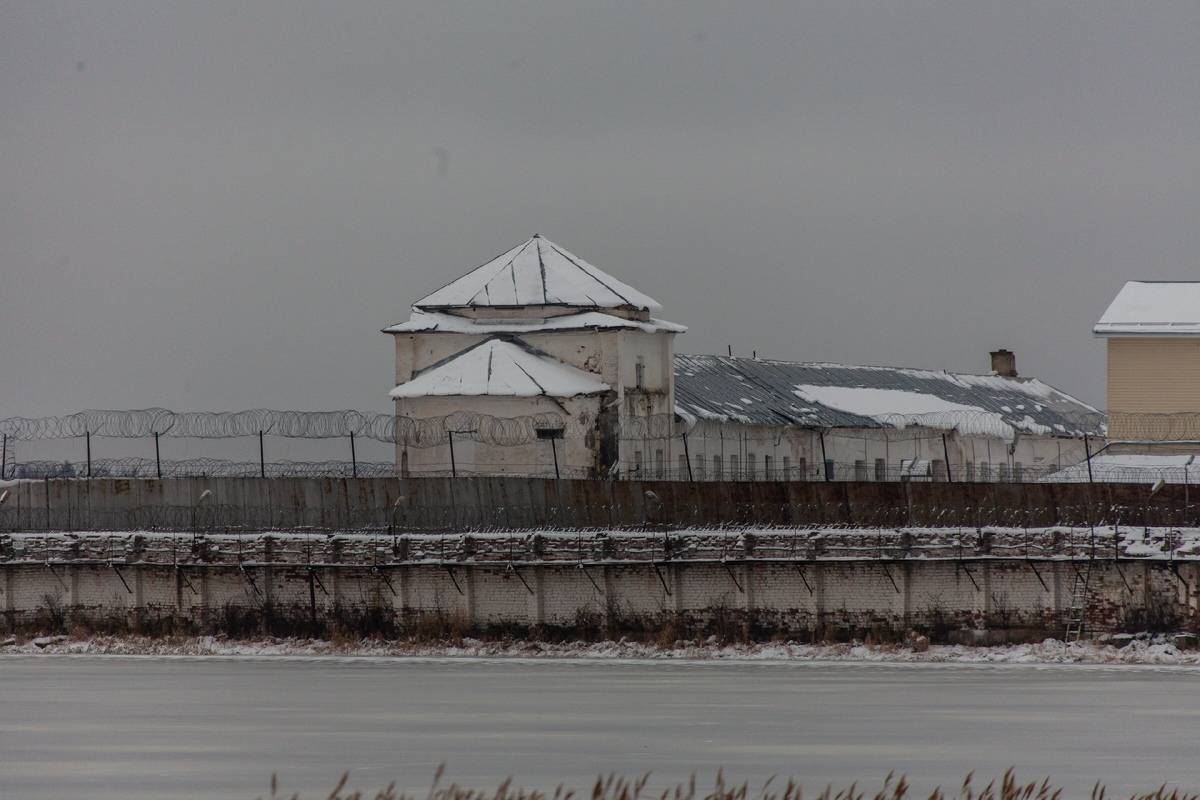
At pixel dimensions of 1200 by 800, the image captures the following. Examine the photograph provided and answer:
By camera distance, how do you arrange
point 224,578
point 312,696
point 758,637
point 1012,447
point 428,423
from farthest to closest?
point 1012,447
point 428,423
point 224,578
point 758,637
point 312,696

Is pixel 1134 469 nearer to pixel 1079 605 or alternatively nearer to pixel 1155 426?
pixel 1155 426

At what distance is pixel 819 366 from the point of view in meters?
70.2

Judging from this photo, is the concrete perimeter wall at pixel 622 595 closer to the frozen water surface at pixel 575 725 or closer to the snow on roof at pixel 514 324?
the frozen water surface at pixel 575 725

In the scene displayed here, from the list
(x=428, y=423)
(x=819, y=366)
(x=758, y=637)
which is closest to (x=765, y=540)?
(x=758, y=637)

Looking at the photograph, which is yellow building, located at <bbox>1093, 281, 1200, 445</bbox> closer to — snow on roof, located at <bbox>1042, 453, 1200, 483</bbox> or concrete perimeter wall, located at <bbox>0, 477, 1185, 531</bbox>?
snow on roof, located at <bbox>1042, 453, 1200, 483</bbox>

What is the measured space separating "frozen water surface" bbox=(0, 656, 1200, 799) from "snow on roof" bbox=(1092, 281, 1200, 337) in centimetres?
1604

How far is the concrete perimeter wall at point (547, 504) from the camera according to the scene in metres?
36.9

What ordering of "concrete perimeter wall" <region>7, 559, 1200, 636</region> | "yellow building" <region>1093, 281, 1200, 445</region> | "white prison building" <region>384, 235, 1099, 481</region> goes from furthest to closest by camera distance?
"white prison building" <region>384, 235, 1099, 481</region> → "yellow building" <region>1093, 281, 1200, 445</region> → "concrete perimeter wall" <region>7, 559, 1200, 636</region>

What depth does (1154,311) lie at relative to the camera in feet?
159

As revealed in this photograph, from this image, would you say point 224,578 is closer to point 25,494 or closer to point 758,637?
point 25,494

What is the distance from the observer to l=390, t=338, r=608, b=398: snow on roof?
49.9 m

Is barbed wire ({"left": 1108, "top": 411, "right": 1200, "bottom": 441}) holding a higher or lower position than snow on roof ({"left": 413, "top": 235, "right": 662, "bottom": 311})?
lower

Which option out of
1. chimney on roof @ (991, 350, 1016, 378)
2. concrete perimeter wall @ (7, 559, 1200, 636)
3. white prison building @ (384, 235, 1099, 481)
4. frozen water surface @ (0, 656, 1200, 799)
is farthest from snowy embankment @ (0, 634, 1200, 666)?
chimney on roof @ (991, 350, 1016, 378)

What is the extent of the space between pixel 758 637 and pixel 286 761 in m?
17.5
